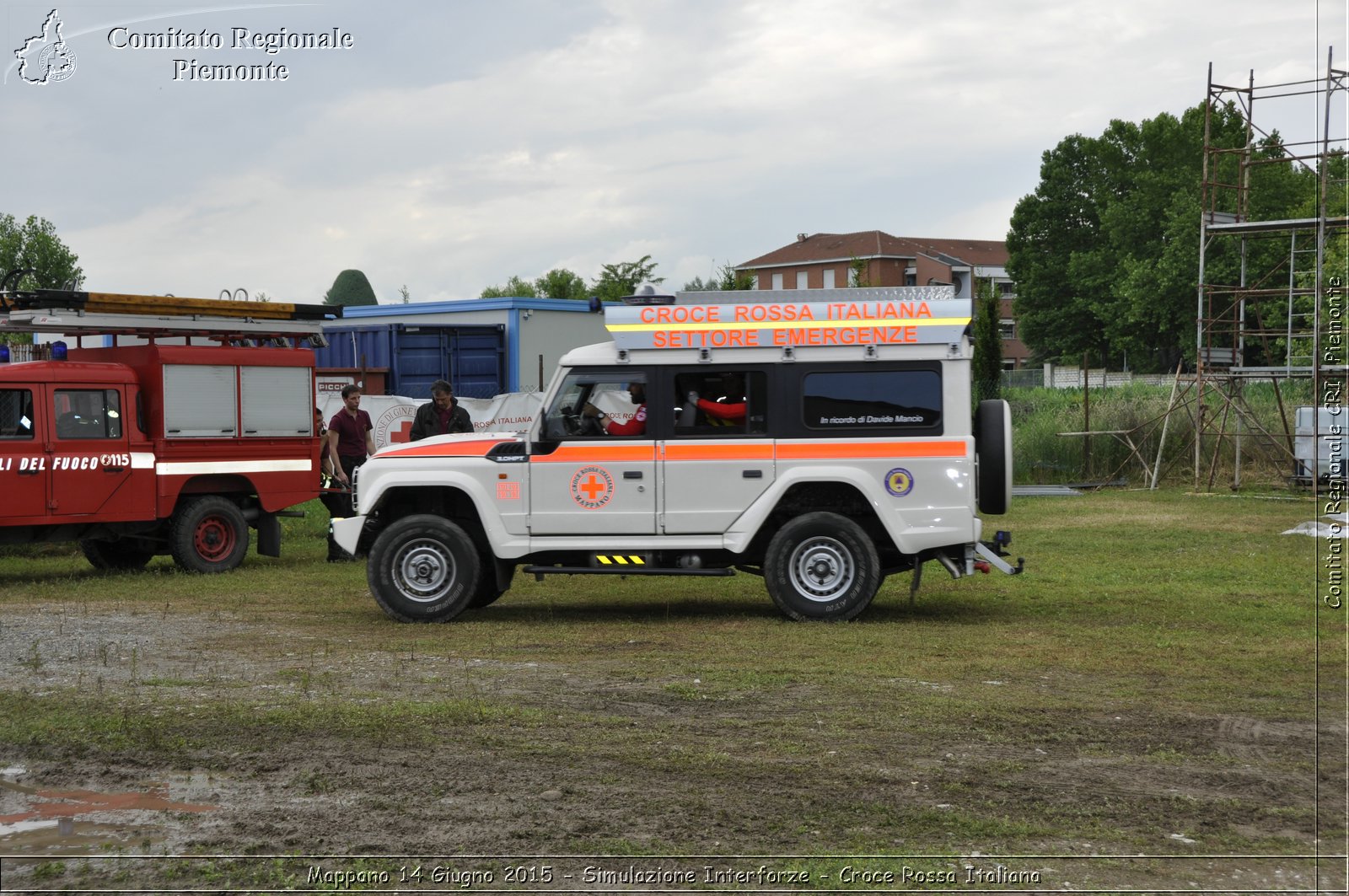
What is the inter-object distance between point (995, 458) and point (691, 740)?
491cm

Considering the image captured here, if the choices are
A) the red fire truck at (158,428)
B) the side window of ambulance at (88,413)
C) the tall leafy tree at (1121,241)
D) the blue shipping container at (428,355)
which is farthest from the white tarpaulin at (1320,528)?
the tall leafy tree at (1121,241)

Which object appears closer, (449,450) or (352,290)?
(449,450)

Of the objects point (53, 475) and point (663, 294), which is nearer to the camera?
point (663, 294)

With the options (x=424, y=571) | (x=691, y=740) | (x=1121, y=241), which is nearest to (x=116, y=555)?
(x=424, y=571)

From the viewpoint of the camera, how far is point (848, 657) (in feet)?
30.5

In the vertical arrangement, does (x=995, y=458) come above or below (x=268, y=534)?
above

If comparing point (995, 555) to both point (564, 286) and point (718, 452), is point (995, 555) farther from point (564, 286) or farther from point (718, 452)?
point (564, 286)

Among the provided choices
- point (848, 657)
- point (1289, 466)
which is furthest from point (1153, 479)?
point (848, 657)

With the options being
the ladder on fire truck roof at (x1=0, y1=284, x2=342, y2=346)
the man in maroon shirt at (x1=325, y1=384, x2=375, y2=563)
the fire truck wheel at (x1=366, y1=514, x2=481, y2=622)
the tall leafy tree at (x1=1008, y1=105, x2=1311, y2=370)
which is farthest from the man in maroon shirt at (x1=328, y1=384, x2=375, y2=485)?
the tall leafy tree at (x1=1008, y1=105, x2=1311, y2=370)

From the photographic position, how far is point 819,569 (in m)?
11.0

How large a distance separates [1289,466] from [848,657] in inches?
790

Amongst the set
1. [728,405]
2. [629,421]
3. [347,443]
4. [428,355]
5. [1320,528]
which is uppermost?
[428,355]

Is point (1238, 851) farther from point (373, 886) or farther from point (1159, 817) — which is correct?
point (373, 886)

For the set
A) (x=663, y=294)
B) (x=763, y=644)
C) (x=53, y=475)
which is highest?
(x=663, y=294)
